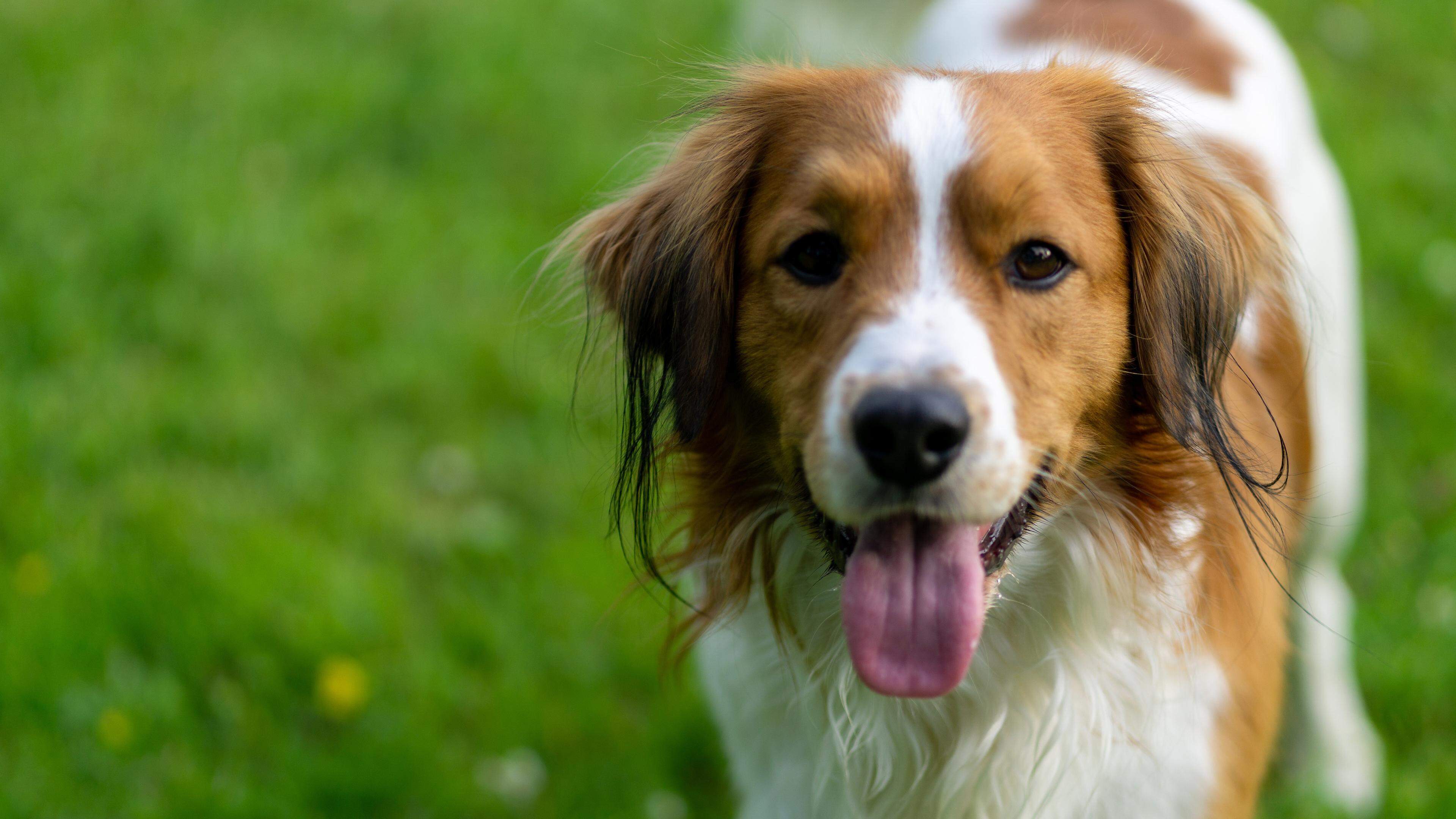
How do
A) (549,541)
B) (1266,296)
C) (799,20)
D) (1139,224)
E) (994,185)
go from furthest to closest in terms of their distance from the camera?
1. (799,20)
2. (549,541)
3. (1266,296)
4. (1139,224)
5. (994,185)

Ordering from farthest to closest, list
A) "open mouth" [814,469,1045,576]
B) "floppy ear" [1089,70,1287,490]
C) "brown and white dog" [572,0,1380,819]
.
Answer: "floppy ear" [1089,70,1287,490] → "open mouth" [814,469,1045,576] → "brown and white dog" [572,0,1380,819]

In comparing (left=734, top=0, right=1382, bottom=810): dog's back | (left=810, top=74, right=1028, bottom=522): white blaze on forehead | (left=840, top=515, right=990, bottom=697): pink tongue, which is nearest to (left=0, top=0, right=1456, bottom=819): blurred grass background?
(left=734, top=0, right=1382, bottom=810): dog's back

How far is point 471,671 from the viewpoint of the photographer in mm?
3607

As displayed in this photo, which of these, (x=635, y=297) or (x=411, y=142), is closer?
(x=635, y=297)

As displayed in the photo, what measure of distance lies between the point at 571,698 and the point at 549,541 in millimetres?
595

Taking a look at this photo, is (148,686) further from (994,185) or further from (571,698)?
(994,185)

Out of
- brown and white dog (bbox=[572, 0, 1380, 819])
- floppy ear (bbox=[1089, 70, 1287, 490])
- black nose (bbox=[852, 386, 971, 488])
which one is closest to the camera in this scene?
black nose (bbox=[852, 386, 971, 488])

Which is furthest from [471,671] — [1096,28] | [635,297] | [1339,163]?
[1339,163]

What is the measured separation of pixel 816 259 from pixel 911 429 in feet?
1.45

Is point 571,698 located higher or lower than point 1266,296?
lower

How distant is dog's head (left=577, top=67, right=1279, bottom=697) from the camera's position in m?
1.96

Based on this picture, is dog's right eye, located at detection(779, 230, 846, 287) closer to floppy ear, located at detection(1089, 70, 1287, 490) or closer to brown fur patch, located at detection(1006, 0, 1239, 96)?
floppy ear, located at detection(1089, 70, 1287, 490)

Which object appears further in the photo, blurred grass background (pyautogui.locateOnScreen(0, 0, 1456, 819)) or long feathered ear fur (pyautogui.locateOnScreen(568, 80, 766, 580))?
blurred grass background (pyautogui.locateOnScreen(0, 0, 1456, 819))

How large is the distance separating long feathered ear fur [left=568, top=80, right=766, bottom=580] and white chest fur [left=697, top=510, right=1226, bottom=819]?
335mm
